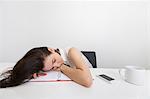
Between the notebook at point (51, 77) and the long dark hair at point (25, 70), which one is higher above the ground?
the long dark hair at point (25, 70)

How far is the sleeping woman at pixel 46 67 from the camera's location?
85 centimetres

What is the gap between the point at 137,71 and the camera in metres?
0.83

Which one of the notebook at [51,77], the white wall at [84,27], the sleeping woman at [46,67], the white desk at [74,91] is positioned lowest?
the white desk at [74,91]

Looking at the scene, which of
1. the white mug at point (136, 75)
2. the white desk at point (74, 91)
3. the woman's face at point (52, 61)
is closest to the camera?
the white desk at point (74, 91)

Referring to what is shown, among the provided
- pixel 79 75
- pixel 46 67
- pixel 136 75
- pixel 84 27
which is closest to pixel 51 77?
pixel 46 67

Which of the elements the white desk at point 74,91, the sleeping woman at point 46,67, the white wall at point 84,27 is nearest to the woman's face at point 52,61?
the sleeping woman at point 46,67

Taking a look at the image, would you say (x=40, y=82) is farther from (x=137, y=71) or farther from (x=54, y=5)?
(x=54, y=5)

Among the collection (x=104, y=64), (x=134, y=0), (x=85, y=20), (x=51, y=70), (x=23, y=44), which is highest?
(x=134, y=0)

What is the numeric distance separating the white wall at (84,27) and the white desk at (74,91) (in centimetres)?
116

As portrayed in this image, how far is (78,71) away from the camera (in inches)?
36.1

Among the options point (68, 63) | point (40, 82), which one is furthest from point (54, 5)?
point (40, 82)

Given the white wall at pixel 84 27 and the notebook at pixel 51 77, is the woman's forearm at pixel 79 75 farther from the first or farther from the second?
the white wall at pixel 84 27

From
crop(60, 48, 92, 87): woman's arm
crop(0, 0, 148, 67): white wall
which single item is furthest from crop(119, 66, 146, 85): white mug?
crop(0, 0, 148, 67): white wall

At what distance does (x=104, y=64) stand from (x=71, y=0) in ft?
3.05
